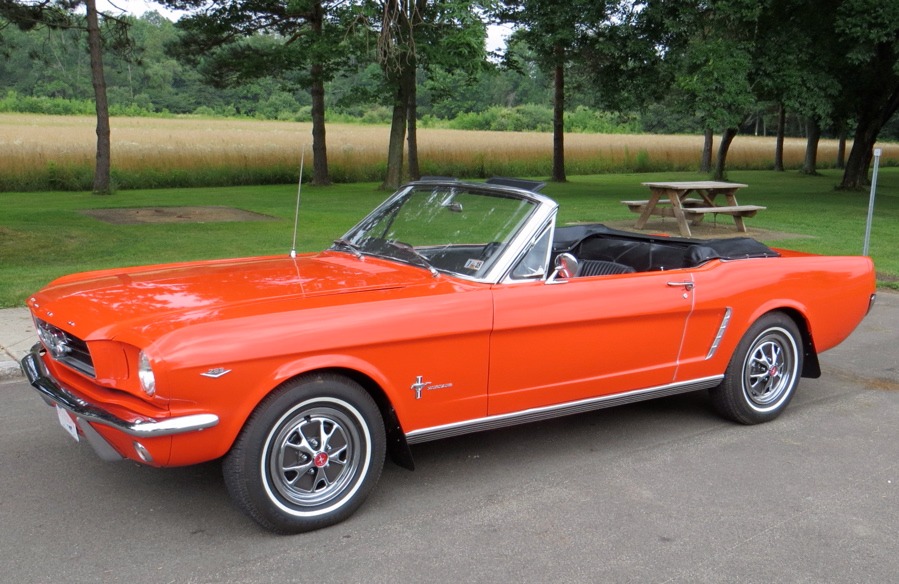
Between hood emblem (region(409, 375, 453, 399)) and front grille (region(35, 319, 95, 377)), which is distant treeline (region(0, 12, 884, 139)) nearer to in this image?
front grille (region(35, 319, 95, 377))

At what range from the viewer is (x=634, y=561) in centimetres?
346

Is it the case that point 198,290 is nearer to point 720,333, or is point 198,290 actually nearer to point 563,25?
point 720,333

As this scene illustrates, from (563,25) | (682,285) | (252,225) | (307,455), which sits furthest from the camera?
(563,25)

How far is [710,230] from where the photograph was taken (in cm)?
1588

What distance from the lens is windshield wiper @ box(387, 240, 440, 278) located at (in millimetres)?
4387

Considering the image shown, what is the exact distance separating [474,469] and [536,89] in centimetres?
→ 8758

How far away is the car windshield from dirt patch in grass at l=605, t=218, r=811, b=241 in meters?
10.0

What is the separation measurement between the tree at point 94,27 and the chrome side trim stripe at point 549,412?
58.4 feet

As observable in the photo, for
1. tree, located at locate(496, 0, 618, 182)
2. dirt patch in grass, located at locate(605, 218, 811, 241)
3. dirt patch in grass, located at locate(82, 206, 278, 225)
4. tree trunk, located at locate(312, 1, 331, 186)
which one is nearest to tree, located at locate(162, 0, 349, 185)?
tree trunk, located at locate(312, 1, 331, 186)

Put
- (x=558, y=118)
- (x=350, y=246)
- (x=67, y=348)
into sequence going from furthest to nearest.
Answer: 1. (x=558, y=118)
2. (x=350, y=246)
3. (x=67, y=348)

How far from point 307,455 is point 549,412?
1.35 meters

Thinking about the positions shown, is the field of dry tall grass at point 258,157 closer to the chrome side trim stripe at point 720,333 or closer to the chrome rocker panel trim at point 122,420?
the chrome side trim stripe at point 720,333

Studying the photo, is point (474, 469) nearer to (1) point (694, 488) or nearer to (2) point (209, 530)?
(1) point (694, 488)

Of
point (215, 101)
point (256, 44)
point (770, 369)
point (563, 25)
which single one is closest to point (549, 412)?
point (770, 369)
